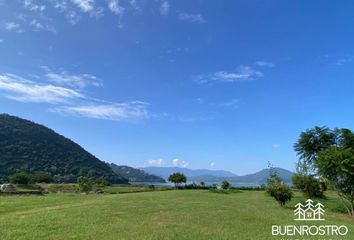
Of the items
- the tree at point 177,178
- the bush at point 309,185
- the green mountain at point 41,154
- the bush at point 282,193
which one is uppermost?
the green mountain at point 41,154

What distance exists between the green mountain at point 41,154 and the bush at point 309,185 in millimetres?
74163

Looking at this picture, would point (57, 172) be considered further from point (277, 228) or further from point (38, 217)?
point (277, 228)

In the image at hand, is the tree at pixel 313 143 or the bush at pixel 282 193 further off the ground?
the tree at pixel 313 143

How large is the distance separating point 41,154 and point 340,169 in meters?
107

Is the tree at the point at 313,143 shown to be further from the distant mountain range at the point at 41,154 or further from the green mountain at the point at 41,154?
the green mountain at the point at 41,154

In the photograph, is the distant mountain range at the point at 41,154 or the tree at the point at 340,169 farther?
the distant mountain range at the point at 41,154

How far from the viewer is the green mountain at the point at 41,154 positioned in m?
103

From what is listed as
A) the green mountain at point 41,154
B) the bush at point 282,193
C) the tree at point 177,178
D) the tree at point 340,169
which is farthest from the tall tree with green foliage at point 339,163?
the green mountain at point 41,154

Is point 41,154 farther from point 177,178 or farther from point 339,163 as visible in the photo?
point 339,163

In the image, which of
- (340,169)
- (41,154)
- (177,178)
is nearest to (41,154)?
(41,154)

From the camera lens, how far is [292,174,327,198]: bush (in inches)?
1532

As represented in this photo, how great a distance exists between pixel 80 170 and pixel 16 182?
50.0 m

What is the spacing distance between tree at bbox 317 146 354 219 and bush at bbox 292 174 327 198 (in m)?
11.6

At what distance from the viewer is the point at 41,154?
377 ft
